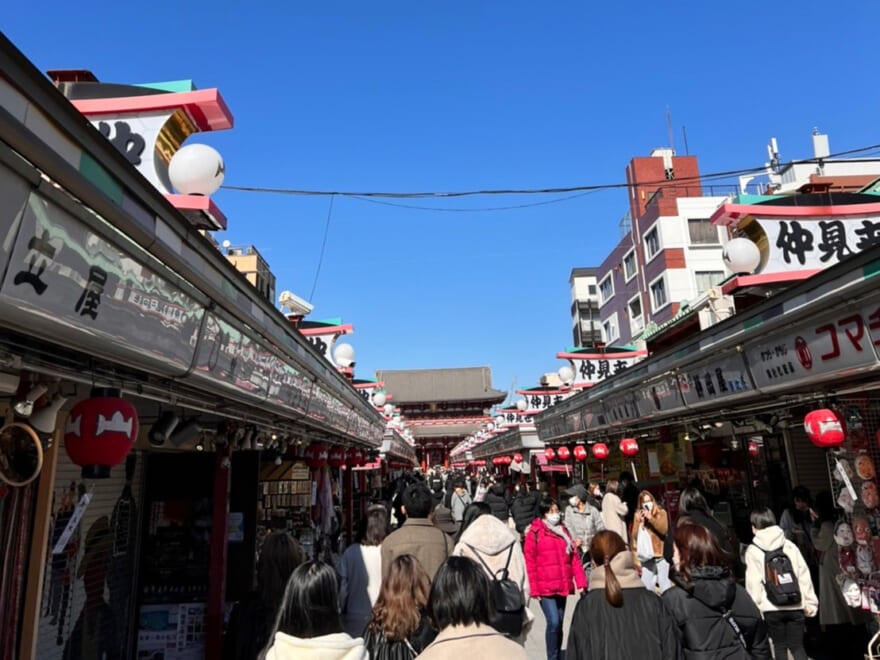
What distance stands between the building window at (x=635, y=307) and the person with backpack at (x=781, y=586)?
1321 inches

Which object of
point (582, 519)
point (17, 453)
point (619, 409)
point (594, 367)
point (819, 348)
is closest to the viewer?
point (17, 453)

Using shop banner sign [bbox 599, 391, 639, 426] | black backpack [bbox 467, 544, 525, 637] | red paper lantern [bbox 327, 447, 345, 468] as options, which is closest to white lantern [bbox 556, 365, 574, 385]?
shop banner sign [bbox 599, 391, 639, 426]

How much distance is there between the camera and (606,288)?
1772 inches

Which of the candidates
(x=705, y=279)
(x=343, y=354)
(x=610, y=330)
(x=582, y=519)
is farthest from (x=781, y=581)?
(x=610, y=330)

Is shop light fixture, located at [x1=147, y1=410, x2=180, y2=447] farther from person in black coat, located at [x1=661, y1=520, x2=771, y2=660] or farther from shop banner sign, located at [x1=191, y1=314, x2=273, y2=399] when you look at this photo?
person in black coat, located at [x1=661, y1=520, x2=771, y2=660]

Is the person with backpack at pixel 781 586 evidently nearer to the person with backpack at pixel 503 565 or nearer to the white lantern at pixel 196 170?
the person with backpack at pixel 503 565

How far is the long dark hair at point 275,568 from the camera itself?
4355 mm

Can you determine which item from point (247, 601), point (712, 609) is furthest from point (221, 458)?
point (712, 609)

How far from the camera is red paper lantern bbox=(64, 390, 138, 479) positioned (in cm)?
328

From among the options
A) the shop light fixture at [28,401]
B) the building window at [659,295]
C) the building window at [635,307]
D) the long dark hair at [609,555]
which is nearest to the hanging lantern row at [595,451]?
the long dark hair at [609,555]

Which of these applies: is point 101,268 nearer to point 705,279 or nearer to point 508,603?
point 508,603

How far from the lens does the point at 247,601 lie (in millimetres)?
4473

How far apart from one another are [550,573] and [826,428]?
138 inches

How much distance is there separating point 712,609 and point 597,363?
678 inches
